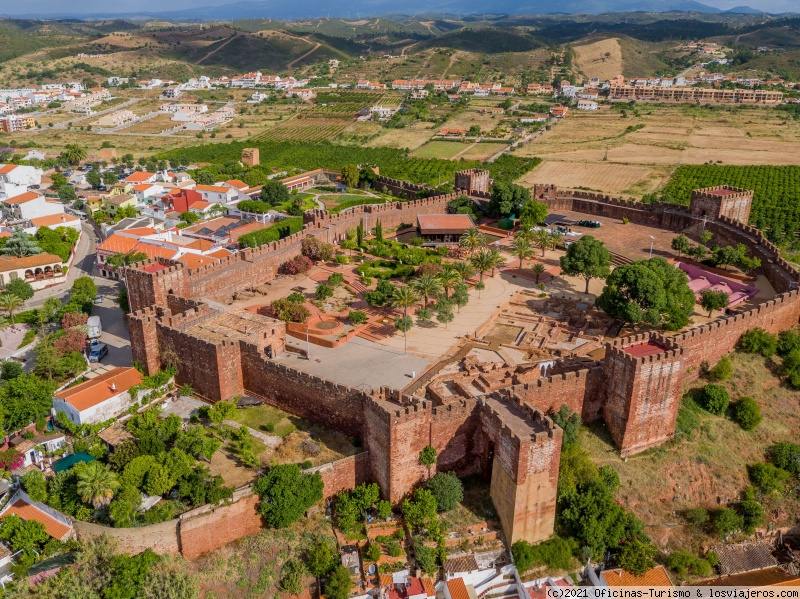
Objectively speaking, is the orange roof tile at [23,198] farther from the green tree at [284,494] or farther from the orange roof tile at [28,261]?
the green tree at [284,494]

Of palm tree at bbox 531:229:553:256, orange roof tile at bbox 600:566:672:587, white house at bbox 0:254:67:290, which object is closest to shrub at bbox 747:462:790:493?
orange roof tile at bbox 600:566:672:587

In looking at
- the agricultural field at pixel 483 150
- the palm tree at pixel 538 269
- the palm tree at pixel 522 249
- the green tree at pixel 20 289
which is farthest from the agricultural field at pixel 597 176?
the green tree at pixel 20 289

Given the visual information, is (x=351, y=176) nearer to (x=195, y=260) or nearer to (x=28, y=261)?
(x=195, y=260)

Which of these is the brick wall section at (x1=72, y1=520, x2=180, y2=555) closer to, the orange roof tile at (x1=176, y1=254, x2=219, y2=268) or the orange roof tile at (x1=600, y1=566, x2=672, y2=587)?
the orange roof tile at (x1=600, y1=566, x2=672, y2=587)

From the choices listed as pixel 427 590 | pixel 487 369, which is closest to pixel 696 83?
pixel 487 369

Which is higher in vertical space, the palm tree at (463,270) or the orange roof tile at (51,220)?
the palm tree at (463,270)

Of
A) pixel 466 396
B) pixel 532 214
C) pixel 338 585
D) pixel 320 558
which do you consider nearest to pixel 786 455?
pixel 466 396
